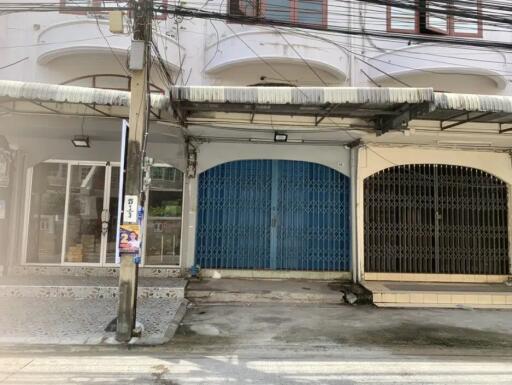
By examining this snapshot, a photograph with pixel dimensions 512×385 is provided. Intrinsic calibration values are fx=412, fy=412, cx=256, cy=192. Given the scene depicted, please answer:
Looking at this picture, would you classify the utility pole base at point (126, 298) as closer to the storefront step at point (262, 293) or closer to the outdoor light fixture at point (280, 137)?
the storefront step at point (262, 293)

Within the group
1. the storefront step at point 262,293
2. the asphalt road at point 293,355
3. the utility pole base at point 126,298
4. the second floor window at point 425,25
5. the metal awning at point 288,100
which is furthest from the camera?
the second floor window at point 425,25

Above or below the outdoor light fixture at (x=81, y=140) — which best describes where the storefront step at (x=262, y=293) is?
below

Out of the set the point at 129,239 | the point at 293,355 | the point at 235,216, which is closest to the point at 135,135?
the point at 129,239

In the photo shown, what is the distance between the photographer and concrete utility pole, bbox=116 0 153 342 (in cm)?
555

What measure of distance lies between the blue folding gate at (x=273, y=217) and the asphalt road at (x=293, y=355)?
252 centimetres

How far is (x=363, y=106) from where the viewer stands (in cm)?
684

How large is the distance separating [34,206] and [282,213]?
18.5 feet

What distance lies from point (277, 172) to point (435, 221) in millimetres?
3917

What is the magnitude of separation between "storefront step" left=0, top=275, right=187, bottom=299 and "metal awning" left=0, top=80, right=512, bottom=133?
132 inches

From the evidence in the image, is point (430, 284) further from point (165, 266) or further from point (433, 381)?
point (165, 266)

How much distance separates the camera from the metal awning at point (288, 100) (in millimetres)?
6375

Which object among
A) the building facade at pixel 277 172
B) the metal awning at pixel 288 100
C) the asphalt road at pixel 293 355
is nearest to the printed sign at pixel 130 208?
the asphalt road at pixel 293 355

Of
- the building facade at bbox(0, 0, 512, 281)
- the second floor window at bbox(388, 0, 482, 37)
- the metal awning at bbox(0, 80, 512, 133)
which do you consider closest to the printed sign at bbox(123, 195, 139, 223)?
the metal awning at bbox(0, 80, 512, 133)

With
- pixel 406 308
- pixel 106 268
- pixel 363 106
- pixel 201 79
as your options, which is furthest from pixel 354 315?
pixel 201 79
